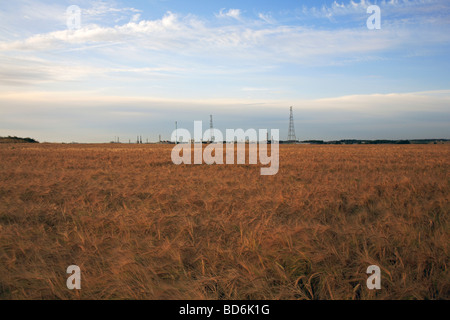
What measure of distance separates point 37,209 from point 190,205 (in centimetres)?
336

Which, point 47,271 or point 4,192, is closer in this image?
point 47,271

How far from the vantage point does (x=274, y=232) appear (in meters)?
4.45

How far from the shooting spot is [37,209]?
640cm

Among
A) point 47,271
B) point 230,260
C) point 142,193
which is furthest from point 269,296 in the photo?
point 142,193

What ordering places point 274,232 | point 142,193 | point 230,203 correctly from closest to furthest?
point 274,232 → point 230,203 → point 142,193

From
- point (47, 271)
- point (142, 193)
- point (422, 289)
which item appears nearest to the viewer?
point (422, 289)
